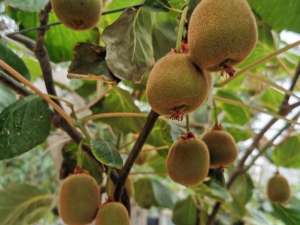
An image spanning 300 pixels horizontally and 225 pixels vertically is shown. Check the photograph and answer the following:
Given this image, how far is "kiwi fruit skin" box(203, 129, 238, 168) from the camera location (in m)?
0.65

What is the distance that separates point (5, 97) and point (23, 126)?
0.09 metres

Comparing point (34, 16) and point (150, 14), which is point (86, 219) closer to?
point (150, 14)

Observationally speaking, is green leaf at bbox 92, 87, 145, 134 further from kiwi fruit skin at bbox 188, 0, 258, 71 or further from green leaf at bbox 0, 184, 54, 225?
kiwi fruit skin at bbox 188, 0, 258, 71

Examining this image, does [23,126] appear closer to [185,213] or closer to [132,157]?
[132,157]

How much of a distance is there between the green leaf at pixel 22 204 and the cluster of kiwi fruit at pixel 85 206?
25cm

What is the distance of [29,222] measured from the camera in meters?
0.86

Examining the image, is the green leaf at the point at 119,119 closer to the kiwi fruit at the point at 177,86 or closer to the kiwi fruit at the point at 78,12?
the kiwi fruit at the point at 78,12

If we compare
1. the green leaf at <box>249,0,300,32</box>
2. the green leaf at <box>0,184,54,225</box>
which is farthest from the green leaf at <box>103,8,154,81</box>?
the green leaf at <box>0,184,54,225</box>

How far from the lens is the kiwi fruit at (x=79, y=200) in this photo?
1.90ft

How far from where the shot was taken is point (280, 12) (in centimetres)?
58

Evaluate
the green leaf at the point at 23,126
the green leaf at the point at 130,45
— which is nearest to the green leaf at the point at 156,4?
the green leaf at the point at 130,45

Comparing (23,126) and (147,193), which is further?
(147,193)

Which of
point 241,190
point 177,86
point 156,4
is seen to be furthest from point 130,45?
point 241,190

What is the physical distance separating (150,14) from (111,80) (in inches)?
3.7
